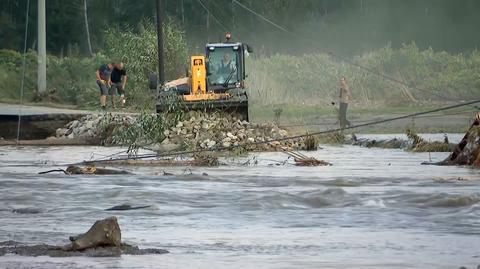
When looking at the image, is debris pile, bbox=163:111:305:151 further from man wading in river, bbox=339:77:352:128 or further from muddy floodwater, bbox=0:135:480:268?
man wading in river, bbox=339:77:352:128

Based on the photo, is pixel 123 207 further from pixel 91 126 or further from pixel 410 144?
pixel 91 126

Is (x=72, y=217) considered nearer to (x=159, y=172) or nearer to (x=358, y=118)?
(x=159, y=172)

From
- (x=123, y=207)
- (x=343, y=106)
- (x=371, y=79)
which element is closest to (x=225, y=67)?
(x=343, y=106)

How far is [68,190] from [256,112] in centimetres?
3281

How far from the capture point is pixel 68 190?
2289 cm

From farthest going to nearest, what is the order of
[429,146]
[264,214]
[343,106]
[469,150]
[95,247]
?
[343,106], [429,146], [469,150], [264,214], [95,247]

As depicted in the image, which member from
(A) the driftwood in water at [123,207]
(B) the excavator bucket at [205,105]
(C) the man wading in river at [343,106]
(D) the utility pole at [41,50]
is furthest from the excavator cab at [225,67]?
(A) the driftwood in water at [123,207]

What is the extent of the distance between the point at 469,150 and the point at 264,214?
33.4 feet

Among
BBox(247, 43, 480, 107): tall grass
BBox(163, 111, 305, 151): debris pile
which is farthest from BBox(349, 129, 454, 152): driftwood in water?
BBox(247, 43, 480, 107): tall grass

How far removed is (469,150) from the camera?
28.6 metres

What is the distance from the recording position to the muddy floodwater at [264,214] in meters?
14.6

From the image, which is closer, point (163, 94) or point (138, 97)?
point (163, 94)

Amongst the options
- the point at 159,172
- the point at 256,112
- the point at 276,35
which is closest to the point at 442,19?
the point at 276,35

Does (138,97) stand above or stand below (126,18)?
below
